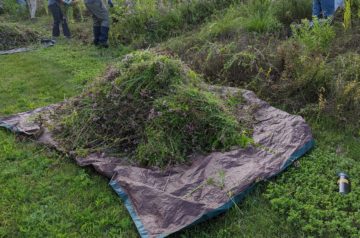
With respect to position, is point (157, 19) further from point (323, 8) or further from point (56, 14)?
point (323, 8)

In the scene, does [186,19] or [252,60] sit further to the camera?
[186,19]

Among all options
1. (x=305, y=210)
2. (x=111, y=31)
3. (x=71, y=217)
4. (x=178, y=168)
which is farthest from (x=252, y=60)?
(x=111, y=31)

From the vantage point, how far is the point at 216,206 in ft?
9.46

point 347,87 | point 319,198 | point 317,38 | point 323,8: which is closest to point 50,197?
point 319,198

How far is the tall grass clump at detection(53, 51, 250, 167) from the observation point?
3.59m

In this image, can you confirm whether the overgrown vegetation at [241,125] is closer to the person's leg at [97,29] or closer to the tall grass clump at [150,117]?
the tall grass clump at [150,117]

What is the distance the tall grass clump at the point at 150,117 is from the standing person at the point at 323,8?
3126 millimetres

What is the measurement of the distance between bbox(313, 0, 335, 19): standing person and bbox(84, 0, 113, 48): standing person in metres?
4.14

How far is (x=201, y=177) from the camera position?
10.7 feet

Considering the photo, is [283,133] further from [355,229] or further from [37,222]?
[37,222]

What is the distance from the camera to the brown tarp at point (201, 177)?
9.39ft

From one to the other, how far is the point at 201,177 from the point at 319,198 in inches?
37.5

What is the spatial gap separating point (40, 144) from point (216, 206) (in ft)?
7.19

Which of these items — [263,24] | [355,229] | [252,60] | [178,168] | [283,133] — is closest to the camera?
[355,229]
